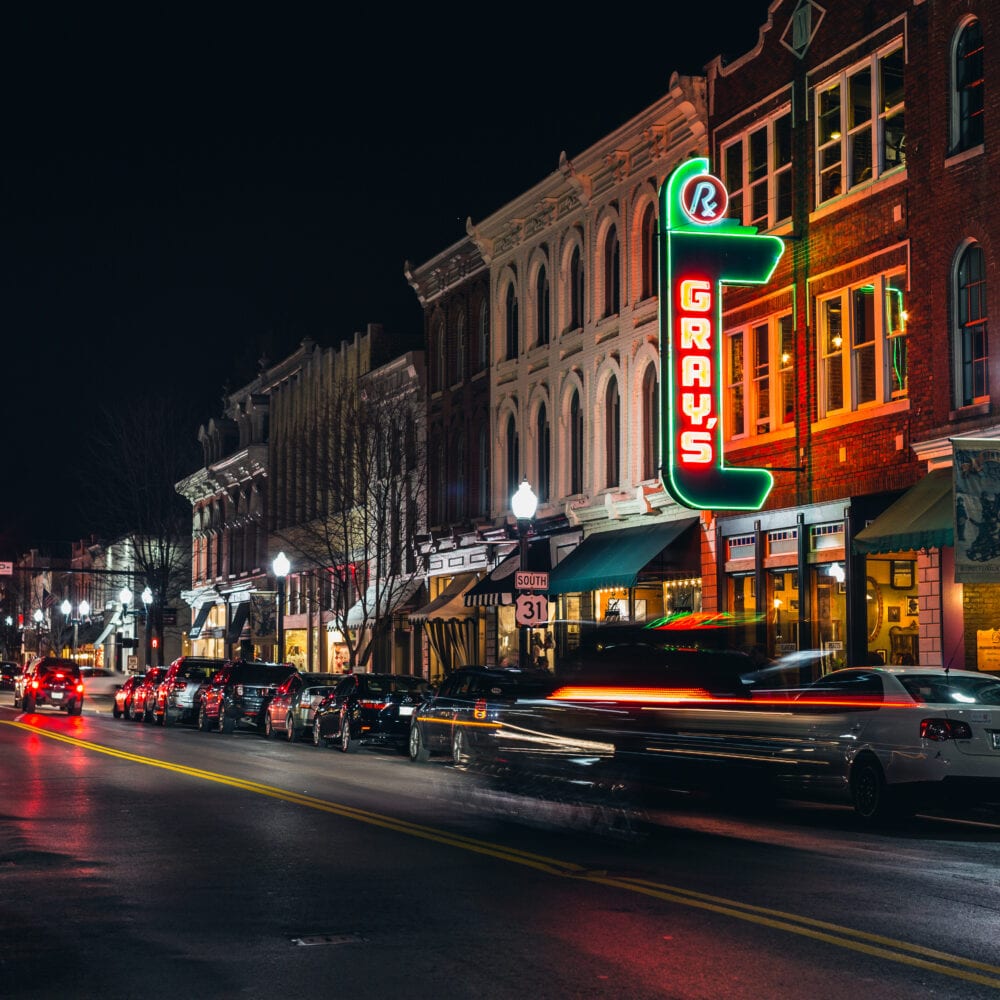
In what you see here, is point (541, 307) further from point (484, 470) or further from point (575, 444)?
point (484, 470)

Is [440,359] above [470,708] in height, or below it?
above

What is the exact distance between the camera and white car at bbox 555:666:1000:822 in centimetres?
1523

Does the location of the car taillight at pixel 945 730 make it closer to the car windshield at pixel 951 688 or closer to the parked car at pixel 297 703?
the car windshield at pixel 951 688

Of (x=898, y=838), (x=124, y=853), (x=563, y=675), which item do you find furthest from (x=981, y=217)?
(x=124, y=853)

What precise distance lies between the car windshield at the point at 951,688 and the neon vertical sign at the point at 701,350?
12548 millimetres

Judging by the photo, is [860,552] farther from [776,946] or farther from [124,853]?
[776,946]

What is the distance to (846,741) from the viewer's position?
52.3 ft

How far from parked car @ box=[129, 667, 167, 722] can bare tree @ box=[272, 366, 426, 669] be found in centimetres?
499

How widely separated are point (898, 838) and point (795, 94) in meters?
17.9

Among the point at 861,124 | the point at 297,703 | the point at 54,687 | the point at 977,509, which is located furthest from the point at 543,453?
the point at 977,509

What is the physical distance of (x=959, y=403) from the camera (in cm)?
2469

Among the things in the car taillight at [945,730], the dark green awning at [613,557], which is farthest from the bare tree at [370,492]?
the car taillight at [945,730]

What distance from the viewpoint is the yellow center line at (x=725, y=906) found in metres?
8.47

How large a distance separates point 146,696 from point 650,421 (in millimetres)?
16702
